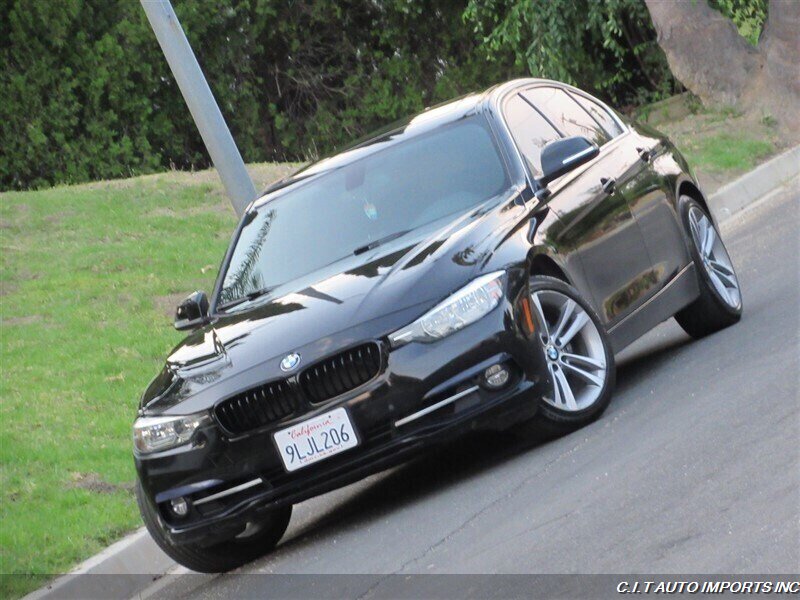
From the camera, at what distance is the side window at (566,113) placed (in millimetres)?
9344

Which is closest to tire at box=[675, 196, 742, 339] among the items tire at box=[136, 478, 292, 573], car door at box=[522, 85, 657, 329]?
car door at box=[522, 85, 657, 329]

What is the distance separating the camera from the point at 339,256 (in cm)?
818

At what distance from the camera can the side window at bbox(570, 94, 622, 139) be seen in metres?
9.73

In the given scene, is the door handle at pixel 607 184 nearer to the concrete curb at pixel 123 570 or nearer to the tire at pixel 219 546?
the tire at pixel 219 546

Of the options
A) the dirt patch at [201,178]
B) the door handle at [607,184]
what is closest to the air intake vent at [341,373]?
the door handle at [607,184]

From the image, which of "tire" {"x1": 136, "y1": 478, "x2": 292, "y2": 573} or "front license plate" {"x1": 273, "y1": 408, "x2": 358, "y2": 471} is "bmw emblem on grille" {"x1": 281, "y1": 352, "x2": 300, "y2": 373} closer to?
"front license plate" {"x1": 273, "y1": 408, "x2": 358, "y2": 471}

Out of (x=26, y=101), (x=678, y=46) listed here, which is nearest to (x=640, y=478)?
(x=678, y=46)

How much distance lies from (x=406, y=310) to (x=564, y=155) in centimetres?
156

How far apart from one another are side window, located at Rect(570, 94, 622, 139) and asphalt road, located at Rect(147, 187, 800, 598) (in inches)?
53.3

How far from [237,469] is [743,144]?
42.6 ft

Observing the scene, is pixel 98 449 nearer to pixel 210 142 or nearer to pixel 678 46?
pixel 210 142

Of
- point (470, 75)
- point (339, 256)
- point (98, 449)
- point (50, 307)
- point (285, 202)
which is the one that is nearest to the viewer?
point (339, 256)

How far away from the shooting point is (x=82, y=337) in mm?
13734

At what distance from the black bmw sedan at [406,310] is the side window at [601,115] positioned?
29 centimetres
